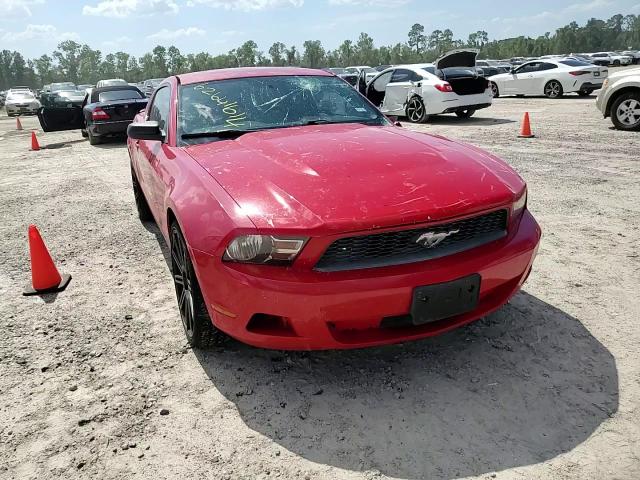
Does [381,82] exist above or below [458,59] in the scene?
below

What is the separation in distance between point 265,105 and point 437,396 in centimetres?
231

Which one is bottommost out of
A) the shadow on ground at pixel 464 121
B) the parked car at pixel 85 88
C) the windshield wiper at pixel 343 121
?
the shadow on ground at pixel 464 121

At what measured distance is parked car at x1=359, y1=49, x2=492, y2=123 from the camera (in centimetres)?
1228

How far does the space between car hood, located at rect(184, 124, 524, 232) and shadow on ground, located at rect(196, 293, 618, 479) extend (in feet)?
2.80

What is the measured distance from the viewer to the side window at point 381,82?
1315 cm

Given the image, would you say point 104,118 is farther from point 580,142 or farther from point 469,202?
point 469,202

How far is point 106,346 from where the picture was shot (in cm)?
303

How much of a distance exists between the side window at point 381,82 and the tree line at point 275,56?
98616 mm

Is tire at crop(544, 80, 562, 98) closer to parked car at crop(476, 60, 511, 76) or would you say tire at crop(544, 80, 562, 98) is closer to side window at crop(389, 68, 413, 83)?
side window at crop(389, 68, 413, 83)

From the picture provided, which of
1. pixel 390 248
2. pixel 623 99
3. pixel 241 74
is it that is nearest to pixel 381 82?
pixel 623 99

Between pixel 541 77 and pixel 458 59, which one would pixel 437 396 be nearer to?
pixel 458 59

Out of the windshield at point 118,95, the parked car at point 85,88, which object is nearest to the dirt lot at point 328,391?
the windshield at point 118,95

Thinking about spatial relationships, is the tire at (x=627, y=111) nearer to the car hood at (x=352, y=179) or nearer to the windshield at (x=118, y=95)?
the car hood at (x=352, y=179)

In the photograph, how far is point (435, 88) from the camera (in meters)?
12.3
